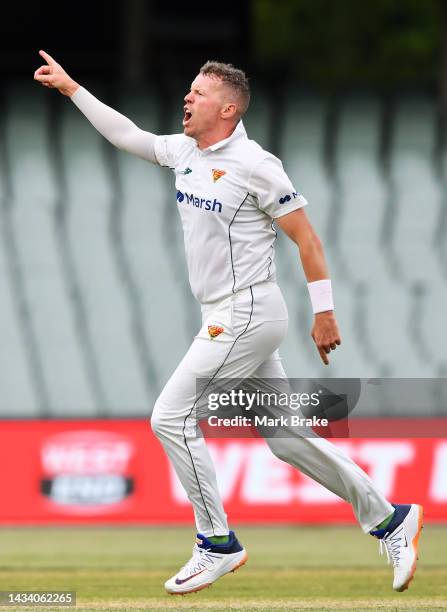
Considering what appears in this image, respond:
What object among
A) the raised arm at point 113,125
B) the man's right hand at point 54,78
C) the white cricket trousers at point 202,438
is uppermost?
the man's right hand at point 54,78

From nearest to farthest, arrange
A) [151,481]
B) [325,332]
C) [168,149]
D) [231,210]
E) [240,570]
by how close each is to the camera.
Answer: [325,332] → [231,210] → [168,149] → [240,570] → [151,481]

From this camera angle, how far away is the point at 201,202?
5.49 metres

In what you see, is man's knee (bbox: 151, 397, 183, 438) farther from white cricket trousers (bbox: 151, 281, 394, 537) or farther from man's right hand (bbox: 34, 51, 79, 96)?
man's right hand (bbox: 34, 51, 79, 96)

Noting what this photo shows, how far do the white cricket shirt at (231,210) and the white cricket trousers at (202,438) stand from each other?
0.09 m

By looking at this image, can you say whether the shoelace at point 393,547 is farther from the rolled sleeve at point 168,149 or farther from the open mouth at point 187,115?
the open mouth at point 187,115

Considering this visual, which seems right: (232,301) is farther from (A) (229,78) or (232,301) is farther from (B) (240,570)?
(B) (240,570)

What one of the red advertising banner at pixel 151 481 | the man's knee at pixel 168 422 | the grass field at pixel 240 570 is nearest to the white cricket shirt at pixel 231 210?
the man's knee at pixel 168 422

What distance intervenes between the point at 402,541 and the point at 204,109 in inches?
75.3

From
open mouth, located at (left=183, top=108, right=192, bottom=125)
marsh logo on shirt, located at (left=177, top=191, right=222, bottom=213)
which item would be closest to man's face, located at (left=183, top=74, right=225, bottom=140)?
open mouth, located at (left=183, top=108, right=192, bottom=125)

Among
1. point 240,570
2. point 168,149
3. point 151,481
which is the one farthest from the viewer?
point 151,481

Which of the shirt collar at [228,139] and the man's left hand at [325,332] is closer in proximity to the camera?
the man's left hand at [325,332]

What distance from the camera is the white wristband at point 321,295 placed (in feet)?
17.7

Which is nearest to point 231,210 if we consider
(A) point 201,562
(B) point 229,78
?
(B) point 229,78

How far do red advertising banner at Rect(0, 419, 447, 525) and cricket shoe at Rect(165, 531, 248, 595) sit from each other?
383cm
